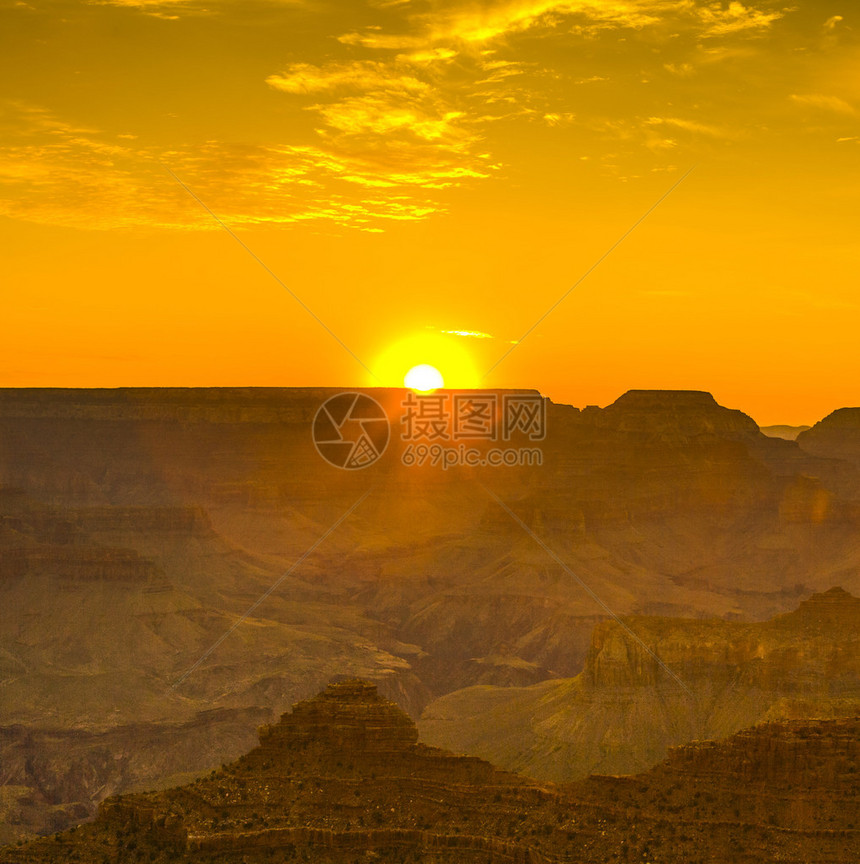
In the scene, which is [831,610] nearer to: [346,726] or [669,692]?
[669,692]

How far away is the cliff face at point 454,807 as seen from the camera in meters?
51.8

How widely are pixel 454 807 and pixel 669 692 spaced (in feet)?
186

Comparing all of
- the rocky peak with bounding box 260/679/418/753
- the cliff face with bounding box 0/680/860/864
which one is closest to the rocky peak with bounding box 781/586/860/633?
the cliff face with bounding box 0/680/860/864

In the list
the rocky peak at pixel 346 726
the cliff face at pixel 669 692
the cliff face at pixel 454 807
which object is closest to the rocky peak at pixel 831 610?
the cliff face at pixel 669 692

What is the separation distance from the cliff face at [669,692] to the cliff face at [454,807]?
40.9 m

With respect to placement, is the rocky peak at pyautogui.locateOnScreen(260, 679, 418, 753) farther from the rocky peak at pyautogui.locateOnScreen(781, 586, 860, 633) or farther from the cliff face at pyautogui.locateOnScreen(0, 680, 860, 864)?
the rocky peak at pyautogui.locateOnScreen(781, 586, 860, 633)

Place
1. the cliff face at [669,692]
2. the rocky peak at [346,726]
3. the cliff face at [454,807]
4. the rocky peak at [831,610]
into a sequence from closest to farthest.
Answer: the cliff face at [454,807], the rocky peak at [346,726], the cliff face at [669,692], the rocky peak at [831,610]

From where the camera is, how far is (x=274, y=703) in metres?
150

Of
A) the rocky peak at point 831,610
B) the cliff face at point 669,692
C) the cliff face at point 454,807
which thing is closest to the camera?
the cliff face at point 454,807

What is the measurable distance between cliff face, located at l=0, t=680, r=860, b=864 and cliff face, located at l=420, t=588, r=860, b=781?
134ft

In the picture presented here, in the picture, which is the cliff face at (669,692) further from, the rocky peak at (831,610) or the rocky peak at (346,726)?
the rocky peak at (346,726)

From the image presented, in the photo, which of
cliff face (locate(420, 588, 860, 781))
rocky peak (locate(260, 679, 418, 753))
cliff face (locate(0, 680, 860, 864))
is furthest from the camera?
cliff face (locate(420, 588, 860, 781))

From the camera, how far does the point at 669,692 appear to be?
4309 inches

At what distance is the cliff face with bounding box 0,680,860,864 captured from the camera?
5184cm
